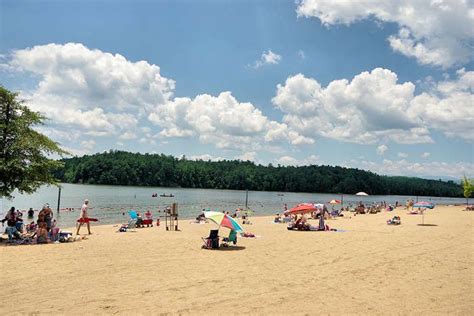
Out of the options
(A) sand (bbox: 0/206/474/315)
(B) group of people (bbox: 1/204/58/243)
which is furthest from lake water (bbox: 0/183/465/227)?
(A) sand (bbox: 0/206/474/315)

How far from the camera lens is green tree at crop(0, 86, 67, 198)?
18094 millimetres

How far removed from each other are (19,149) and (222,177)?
145740 mm

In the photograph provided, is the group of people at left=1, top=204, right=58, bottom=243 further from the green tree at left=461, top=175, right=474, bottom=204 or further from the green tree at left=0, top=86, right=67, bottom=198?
the green tree at left=461, top=175, right=474, bottom=204

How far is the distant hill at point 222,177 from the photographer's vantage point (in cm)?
14125

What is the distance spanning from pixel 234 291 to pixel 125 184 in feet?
455

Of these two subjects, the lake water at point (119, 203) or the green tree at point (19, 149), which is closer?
the green tree at point (19, 149)

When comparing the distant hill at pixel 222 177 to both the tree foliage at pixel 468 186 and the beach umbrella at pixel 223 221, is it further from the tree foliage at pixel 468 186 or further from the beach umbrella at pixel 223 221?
the beach umbrella at pixel 223 221

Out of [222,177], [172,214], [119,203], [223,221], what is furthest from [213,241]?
[222,177]

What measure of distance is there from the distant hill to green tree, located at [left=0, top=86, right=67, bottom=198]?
124019 millimetres

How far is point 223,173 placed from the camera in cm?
16712

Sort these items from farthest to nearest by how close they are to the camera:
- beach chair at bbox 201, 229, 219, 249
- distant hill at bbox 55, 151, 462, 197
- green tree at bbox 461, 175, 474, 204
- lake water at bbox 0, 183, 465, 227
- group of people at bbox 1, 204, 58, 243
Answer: distant hill at bbox 55, 151, 462, 197
green tree at bbox 461, 175, 474, 204
lake water at bbox 0, 183, 465, 227
group of people at bbox 1, 204, 58, 243
beach chair at bbox 201, 229, 219, 249

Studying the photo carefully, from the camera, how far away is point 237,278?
11.3 m

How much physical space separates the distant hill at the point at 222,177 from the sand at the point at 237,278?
12917 centimetres

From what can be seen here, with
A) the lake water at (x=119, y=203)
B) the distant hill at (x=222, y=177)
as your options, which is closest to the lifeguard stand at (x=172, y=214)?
the lake water at (x=119, y=203)
